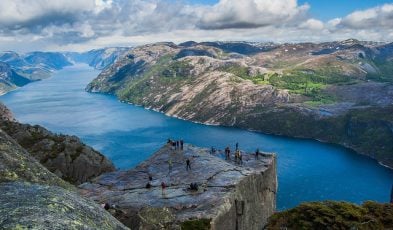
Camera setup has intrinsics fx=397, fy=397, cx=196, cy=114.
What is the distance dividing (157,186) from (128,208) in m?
12.3

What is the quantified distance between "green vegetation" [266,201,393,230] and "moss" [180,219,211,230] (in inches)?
525

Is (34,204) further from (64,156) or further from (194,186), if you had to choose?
(64,156)

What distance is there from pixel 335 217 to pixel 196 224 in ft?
70.7

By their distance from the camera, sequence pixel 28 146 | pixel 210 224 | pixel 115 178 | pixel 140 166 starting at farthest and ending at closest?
1. pixel 28 146
2. pixel 140 166
3. pixel 115 178
4. pixel 210 224

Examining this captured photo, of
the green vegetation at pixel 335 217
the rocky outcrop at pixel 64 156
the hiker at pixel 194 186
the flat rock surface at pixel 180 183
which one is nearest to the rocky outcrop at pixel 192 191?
the flat rock surface at pixel 180 183

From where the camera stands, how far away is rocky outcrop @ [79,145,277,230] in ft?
185

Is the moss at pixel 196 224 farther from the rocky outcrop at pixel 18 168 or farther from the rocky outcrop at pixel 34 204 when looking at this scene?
the rocky outcrop at pixel 34 204

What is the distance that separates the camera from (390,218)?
200ft

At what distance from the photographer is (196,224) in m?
54.7

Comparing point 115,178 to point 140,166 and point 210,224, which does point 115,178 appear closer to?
point 140,166

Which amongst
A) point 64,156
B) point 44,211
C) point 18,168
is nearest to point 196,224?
point 18,168

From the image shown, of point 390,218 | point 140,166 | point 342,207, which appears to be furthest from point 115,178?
point 390,218

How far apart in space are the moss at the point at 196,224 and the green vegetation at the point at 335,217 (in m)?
13.3

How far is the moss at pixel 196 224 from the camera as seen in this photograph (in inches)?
2123
